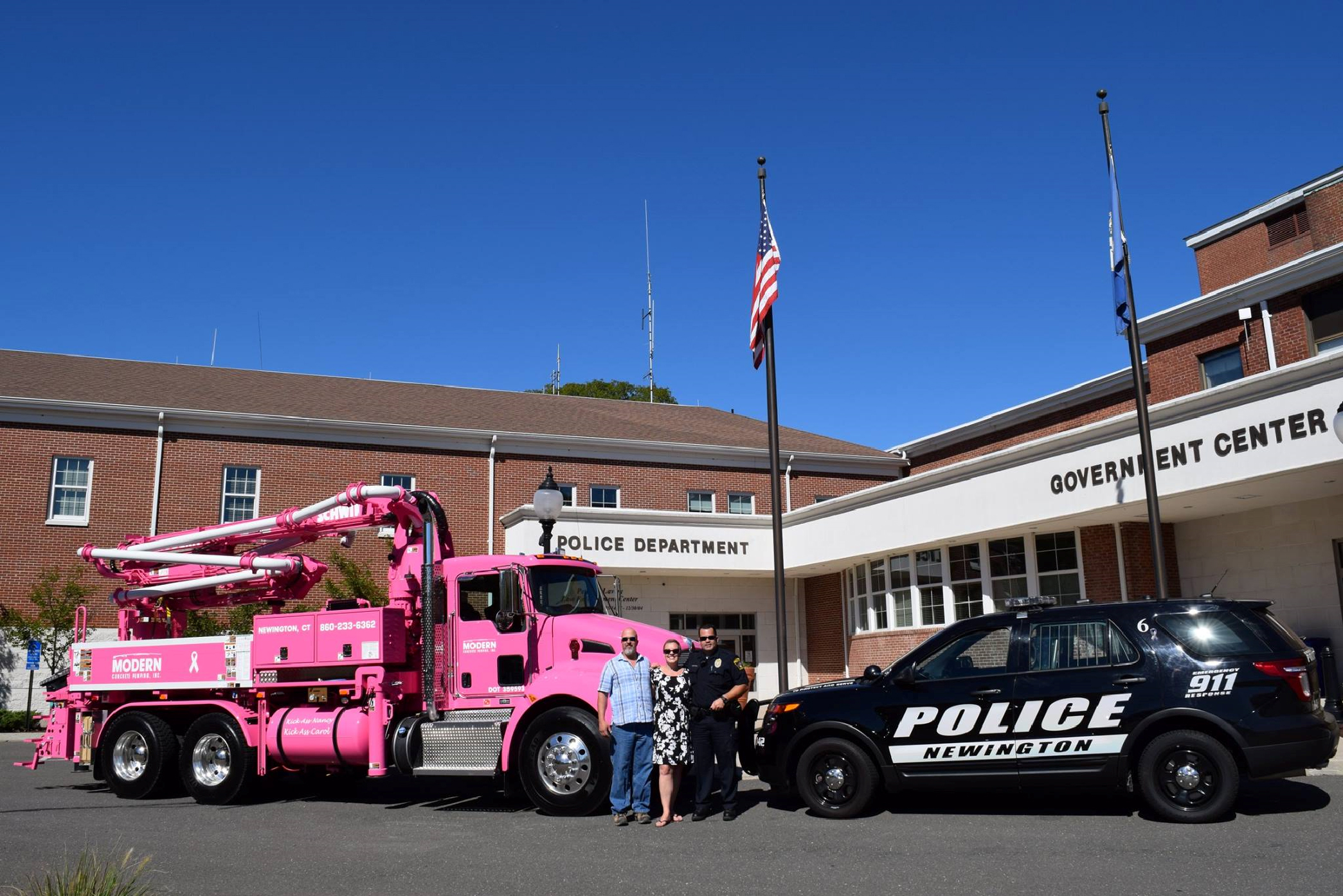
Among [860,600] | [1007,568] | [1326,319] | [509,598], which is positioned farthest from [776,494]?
[1326,319]

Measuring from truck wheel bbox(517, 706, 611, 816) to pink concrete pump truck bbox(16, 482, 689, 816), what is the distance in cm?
1

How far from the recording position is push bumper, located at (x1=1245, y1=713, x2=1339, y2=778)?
26.9ft

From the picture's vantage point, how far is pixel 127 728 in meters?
12.3

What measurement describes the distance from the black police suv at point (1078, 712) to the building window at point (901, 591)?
12640mm

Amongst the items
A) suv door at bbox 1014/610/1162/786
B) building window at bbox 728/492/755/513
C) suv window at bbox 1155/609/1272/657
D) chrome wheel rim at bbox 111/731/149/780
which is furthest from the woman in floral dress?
building window at bbox 728/492/755/513

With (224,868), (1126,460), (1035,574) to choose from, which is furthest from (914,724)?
(1035,574)

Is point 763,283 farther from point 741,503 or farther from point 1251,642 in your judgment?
point 741,503

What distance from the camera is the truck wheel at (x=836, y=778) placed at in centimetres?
944

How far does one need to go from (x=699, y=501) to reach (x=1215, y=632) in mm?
22035

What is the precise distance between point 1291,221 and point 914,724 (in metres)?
21.5

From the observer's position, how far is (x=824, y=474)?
31.6 metres

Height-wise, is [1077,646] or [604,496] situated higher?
[604,496]

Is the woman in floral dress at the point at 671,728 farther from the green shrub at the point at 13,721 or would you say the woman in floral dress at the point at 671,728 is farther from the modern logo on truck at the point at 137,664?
the green shrub at the point at 13,721

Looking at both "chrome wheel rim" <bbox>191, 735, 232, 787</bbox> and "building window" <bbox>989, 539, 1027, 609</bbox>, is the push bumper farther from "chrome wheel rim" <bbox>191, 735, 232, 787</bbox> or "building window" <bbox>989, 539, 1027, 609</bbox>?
"building window" <bbox>989, 539, 1027, 609</bbox>
